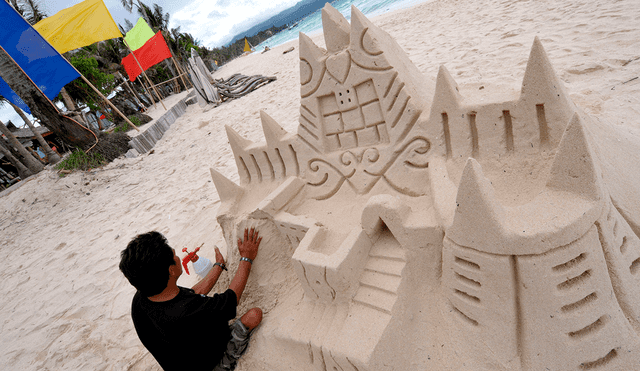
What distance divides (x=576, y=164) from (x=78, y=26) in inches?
381

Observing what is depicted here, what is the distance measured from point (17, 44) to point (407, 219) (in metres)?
7.84

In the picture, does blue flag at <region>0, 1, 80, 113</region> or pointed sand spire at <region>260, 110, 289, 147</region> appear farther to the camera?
blue flag at <region>0, 1, 80, 113</region>

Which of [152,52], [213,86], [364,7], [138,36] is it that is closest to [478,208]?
[213,86]

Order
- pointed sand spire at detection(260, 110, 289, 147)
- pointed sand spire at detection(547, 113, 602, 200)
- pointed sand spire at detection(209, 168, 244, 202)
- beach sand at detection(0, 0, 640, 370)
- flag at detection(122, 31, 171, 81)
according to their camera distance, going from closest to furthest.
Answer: pointed sand spire at detection(547, 113, 602, 200), pointed sand spire at detection(260, 110, 289, 147), pointed sand spire at detection(209, 168, 244, 202), beach sand at detection(0, 0, 640, 370), flag at detection(122, 31, 171, 81)

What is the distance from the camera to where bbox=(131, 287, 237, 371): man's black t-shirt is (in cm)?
151

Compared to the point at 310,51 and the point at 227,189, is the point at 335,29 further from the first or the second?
the point at 227,189

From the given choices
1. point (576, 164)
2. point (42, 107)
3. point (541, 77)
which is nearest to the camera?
point (576, 164)

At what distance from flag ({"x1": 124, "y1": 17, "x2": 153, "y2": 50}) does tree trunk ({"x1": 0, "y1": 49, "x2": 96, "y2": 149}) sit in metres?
4.56

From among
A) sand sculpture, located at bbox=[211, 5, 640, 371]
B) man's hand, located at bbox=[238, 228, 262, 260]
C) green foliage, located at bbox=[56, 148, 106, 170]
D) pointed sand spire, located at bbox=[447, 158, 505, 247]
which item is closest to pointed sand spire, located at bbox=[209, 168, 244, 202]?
sand sculpture, located at bbox=[211, 5, 640, 371]

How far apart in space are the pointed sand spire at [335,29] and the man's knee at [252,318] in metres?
1.71

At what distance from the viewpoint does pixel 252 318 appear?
72.1 inches

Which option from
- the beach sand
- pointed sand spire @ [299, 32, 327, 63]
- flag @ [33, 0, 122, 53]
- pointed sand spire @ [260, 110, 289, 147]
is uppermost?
flag @ [33, 0, 122, 53]

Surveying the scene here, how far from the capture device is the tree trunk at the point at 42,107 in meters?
6.29

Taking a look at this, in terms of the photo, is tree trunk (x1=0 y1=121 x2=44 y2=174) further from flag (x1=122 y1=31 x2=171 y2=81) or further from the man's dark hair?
the man's dark hair
